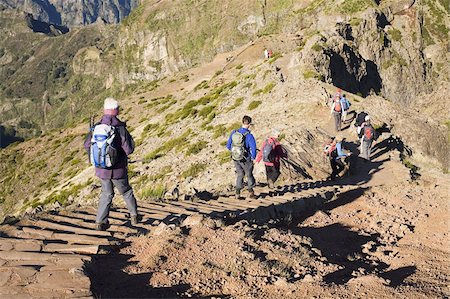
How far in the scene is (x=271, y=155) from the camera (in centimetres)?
1397

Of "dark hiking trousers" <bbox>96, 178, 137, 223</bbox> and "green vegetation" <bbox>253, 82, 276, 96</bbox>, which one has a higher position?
"green vegetation" <bbox>253, 82, 276, 96</bbox>

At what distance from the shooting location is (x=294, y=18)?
90.8 meters

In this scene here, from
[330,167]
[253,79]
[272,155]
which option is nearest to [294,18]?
[253,79]

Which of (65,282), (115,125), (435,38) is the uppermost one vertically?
(435,38)

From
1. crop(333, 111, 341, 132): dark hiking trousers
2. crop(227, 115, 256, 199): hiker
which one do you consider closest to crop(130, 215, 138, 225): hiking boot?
crop(227, 115, 256, 199): hiker

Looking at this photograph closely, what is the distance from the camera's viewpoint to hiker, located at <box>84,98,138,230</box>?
8062mm

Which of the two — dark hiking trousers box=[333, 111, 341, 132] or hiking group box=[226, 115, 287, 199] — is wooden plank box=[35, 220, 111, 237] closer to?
hiking group box=[226, 115, 287, 199]

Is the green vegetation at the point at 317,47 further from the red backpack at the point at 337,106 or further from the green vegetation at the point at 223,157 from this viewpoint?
the green vegetation at the point at 223,157

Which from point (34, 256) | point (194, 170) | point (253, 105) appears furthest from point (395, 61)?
point (34, 256)

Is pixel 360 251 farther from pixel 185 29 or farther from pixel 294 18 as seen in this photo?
pixel 185 29

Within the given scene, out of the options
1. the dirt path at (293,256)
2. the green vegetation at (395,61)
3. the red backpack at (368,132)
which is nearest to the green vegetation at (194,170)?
the red backpack at (368,132)

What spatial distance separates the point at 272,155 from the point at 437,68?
3024 inches

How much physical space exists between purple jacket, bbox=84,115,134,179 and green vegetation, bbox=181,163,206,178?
1507 centimetres

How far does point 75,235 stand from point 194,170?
646 inches
